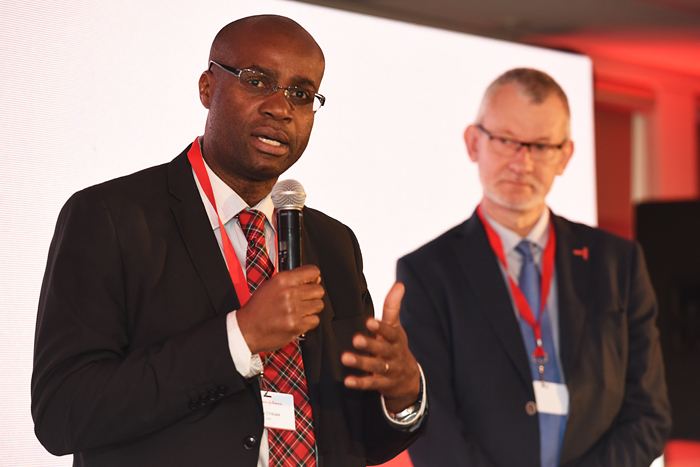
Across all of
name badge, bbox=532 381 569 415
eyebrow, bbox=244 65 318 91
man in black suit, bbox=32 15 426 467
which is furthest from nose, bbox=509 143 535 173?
eyebrow, bbox=244 65 318 91

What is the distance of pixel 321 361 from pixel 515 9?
2789 mm

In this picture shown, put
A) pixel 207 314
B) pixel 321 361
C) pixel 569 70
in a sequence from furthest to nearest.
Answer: pixel 569 70 → pixel 321 361 → pixel 207 314

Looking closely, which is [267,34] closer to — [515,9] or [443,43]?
[443,43]

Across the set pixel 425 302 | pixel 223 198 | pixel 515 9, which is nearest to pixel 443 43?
pixel 515 9

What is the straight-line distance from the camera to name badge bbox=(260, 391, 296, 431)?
1.82m

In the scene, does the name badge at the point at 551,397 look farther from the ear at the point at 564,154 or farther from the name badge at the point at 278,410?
the name badge at the point at 278,410

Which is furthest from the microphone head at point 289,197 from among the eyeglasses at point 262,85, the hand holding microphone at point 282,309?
the eyeglasses at point 262,85

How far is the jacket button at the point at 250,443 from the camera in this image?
5.80ft

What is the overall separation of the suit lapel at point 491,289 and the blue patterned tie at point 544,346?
8 cm

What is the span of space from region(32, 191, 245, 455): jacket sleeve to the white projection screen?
742mm

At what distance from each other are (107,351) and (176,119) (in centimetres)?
122

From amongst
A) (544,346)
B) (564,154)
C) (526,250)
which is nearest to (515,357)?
(544,346)

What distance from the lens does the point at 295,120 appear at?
2.05 meters

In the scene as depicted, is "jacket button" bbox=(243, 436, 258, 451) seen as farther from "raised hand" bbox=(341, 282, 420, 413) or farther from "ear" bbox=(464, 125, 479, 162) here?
"ear" bbox=(464, 125, 479, 162)
